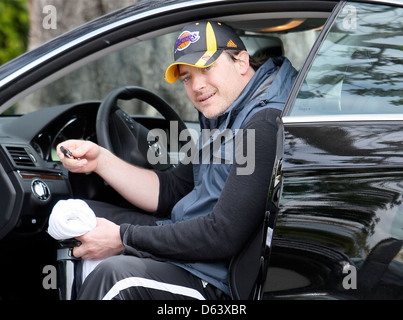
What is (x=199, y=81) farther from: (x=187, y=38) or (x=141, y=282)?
(x=141, y=282)

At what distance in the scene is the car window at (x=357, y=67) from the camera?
1.88 m

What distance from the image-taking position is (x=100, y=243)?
220 centimetres

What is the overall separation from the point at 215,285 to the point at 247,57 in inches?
32.9

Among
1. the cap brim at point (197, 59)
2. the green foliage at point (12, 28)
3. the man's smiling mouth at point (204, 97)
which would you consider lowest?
the man's smiling mouth at point (204, 97)

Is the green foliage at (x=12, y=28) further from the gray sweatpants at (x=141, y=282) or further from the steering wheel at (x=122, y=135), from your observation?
the gray sweatpants at (x=141, y=282)

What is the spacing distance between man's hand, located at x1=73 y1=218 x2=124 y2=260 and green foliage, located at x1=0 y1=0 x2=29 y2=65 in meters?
4.97

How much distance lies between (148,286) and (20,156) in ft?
2.79

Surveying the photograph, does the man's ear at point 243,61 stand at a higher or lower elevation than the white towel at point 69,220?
higher

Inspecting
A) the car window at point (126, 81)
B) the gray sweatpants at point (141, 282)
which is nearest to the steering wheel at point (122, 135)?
the gray sweatpants at point (141, 282)

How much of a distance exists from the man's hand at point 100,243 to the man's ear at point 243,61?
0.72 metres

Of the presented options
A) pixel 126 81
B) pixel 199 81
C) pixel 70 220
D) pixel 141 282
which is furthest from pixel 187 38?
pixel 126 81

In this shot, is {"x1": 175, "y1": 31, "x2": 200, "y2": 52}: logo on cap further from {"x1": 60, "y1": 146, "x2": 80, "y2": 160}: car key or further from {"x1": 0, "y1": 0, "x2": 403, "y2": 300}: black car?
{"x1": 60, "y1": 146, "x2": 80, "y2": 160}: car key

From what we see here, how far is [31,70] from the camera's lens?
2088 mm

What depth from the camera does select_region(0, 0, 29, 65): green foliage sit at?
270 inches
